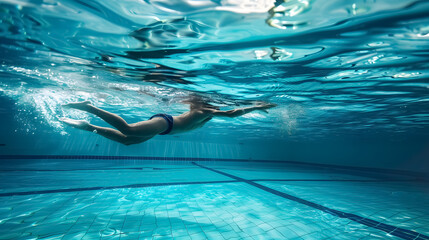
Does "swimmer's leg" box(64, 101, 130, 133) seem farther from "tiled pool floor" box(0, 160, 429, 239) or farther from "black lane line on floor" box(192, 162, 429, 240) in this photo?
"black lane line on floor" box(192, 162, 429, 240)

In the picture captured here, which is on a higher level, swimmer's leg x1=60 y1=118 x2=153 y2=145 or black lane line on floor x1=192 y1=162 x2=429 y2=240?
swimmer's leg x1=60 y1=118 x2=153 y2=145

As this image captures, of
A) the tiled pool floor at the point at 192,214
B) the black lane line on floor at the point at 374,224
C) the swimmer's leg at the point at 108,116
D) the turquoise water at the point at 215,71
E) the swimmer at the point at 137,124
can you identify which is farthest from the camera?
the black lane line on floor at the point at 374,224

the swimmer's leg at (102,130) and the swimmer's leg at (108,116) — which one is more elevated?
the swimmer's leg at (108,116)

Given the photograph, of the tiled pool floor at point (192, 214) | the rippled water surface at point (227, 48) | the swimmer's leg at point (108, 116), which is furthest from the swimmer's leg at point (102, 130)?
the rippled water surface at point (227, 48)

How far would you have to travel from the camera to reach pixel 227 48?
5805 mm

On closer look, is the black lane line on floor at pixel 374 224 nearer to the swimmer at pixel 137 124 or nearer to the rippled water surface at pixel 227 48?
the swimmer at pixel 137 124

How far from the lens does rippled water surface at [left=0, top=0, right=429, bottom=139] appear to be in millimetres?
4258

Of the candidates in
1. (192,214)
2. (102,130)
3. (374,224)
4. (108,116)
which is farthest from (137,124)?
(374,224)

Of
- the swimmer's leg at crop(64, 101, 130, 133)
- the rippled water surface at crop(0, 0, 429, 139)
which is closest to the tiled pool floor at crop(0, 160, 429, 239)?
the swimmer's leg at crop(64, 101, 130, 133)

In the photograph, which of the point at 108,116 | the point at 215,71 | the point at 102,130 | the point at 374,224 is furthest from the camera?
the point at 215,71

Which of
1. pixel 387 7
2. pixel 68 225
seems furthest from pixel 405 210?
pixel 68 225

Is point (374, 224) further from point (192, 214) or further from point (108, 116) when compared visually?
point (108, 116)

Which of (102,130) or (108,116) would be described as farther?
(102,130)

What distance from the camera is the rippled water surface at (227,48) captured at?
4.26 metres
